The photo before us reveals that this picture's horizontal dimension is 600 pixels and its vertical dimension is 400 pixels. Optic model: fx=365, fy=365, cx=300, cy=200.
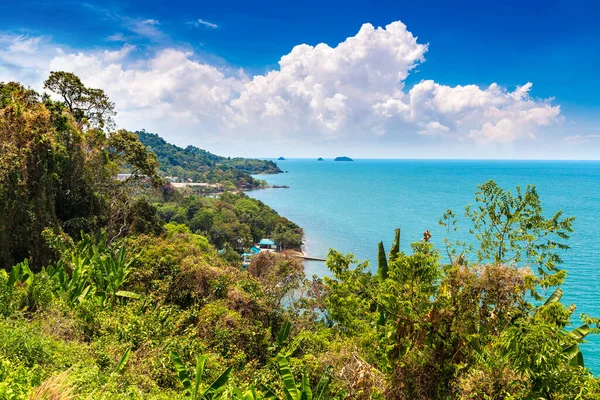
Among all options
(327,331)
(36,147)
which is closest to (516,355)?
(327,331)

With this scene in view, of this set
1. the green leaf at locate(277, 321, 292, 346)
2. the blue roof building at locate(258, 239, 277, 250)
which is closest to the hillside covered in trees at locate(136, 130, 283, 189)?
the blue roof building at locate(258, 239, 277, 250)

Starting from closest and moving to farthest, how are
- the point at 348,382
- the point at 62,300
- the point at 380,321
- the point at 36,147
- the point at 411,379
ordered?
the point at 411,379 < the point at 348,382 < the point at 380,321 < the point at 62,300 < the point at 36,147

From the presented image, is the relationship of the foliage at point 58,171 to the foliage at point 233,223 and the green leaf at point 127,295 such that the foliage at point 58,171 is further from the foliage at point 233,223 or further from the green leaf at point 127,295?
the foliage at point 233,223

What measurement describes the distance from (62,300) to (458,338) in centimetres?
869

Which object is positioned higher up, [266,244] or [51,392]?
[51,392]

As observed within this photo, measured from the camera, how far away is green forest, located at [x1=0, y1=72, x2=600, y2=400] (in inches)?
184

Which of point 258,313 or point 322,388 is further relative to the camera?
point 258,313

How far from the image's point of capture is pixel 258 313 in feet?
36.7

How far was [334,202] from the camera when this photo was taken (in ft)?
306

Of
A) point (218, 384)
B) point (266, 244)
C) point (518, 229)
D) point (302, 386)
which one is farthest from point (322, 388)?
point (266, 244)

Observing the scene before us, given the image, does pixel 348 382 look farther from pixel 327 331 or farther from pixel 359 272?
pixel 327 331

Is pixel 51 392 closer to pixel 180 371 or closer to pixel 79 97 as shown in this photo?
pixel 180 371

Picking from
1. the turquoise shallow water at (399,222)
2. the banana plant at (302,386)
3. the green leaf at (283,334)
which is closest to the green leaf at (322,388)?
the banana plant at (302,386)

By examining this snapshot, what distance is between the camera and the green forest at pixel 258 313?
4.68 meters
